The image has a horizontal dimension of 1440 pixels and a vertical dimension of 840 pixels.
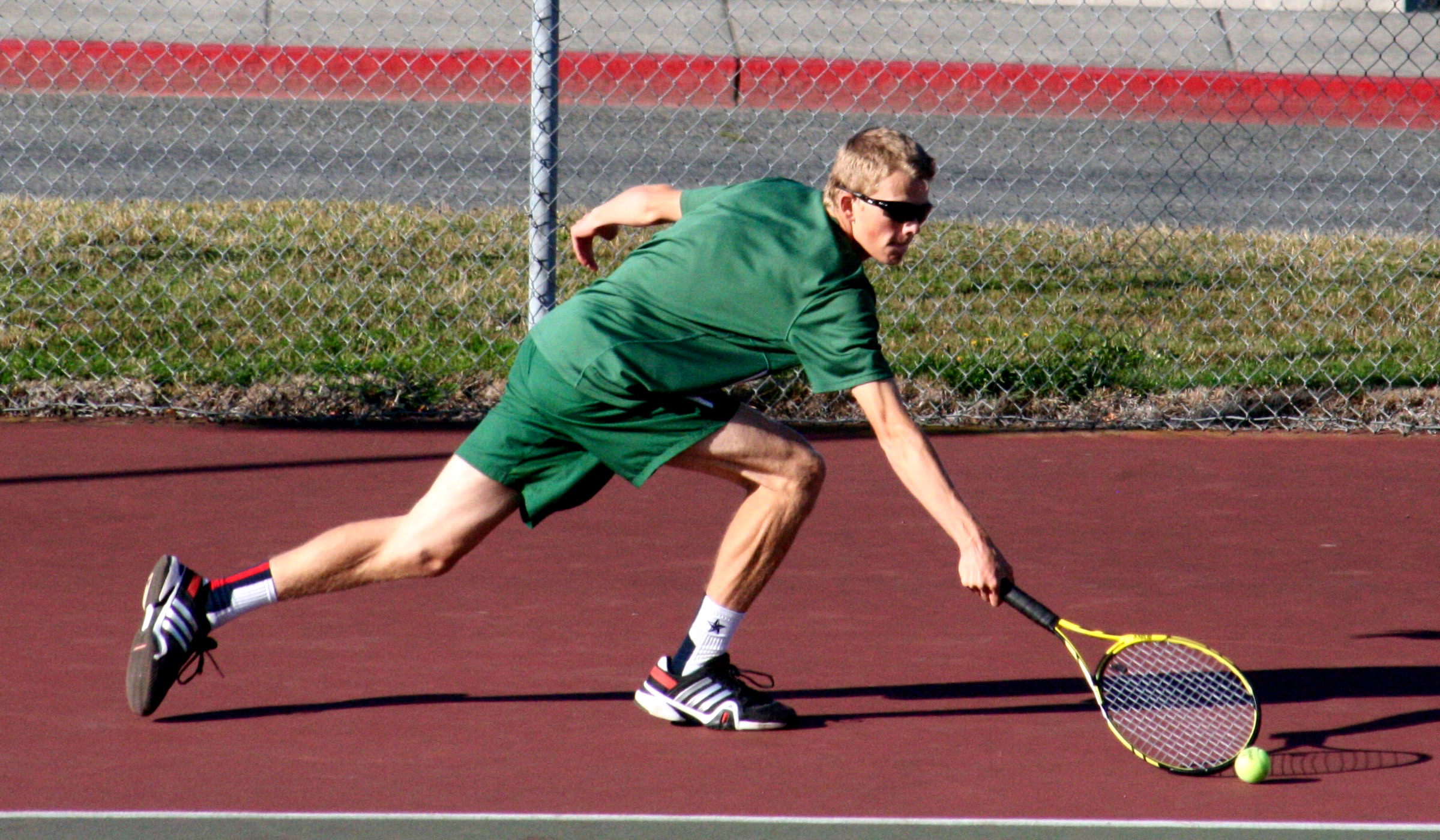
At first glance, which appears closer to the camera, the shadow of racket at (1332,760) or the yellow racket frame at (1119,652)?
the yellow racket frame at (1119,652)

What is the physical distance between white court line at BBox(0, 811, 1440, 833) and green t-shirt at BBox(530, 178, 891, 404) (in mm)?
957

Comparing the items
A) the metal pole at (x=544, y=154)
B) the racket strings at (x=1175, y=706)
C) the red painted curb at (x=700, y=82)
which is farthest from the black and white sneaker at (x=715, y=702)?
the red painted curb at (x=700, y=82)

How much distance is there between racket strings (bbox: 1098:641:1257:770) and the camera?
14.3 feet

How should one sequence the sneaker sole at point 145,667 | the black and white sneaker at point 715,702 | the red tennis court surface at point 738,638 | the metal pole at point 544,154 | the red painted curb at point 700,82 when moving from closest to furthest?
the red tennis court surface at point 738,638
the sneaker sole at point 145,667
the black and white sneaker at point 715,702
the metal pole at point 544,154
the red painted curb at point 700,82

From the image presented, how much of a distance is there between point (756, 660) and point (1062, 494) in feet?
7.27

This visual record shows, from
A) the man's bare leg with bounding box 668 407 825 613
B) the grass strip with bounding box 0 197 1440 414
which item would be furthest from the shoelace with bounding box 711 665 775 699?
the grass strip with bounding box 0 197 1440 414

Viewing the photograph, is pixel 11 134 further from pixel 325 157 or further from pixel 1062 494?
pixel 1062 494

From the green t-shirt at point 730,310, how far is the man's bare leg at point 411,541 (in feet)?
1.19

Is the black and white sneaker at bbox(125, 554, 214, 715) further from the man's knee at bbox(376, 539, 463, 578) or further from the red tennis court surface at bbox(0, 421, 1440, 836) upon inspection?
the man's knee at bbox(376, 539, 463, 578)

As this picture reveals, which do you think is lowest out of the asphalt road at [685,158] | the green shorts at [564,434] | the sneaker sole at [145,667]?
the asphalt road at [685,158]

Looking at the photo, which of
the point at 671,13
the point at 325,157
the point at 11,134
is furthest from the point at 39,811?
the point at 671,13

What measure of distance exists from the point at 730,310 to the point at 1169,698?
1.42 meters

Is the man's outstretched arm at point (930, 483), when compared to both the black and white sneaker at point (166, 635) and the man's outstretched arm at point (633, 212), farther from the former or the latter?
the black and white sneaker at point (166, 635)

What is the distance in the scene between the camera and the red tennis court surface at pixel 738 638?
13.8ft
